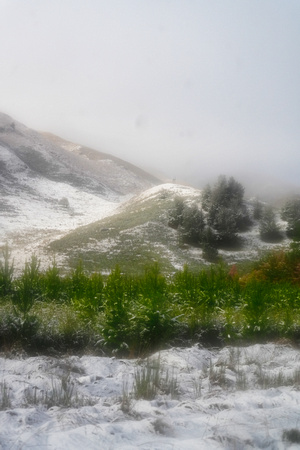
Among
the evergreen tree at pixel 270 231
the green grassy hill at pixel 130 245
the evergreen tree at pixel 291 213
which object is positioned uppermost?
the evergreen tree at pixel 291 213

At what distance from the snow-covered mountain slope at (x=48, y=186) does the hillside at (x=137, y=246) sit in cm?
240

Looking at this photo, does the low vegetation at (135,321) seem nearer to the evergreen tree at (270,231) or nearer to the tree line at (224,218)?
the tree line at (224,218)

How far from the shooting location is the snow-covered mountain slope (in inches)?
1132

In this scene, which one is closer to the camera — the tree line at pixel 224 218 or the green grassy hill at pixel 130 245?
the green grassy hill at pixel 130 245

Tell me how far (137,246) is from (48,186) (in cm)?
3028

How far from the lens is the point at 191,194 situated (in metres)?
30.0

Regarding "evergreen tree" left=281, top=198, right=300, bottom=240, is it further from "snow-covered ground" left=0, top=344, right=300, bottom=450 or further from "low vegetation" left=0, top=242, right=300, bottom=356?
"snow-covered ground" left=0, top=344, right=300, bottom=450

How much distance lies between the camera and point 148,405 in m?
3.07

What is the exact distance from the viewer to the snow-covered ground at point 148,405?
2471mm

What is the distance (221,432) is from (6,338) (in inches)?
144

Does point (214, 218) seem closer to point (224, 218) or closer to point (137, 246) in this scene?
point (224, 218)

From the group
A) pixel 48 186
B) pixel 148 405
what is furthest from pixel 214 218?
pixel 48 186

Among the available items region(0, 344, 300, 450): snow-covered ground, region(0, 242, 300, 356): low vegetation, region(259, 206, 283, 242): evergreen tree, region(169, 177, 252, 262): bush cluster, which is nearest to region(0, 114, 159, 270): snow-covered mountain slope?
region(169, 177, 252, 262): bush cluster

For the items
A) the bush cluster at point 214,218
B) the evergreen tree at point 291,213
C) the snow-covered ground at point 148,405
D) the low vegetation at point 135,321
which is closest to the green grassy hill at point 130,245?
the bush cluster at point 214,218
